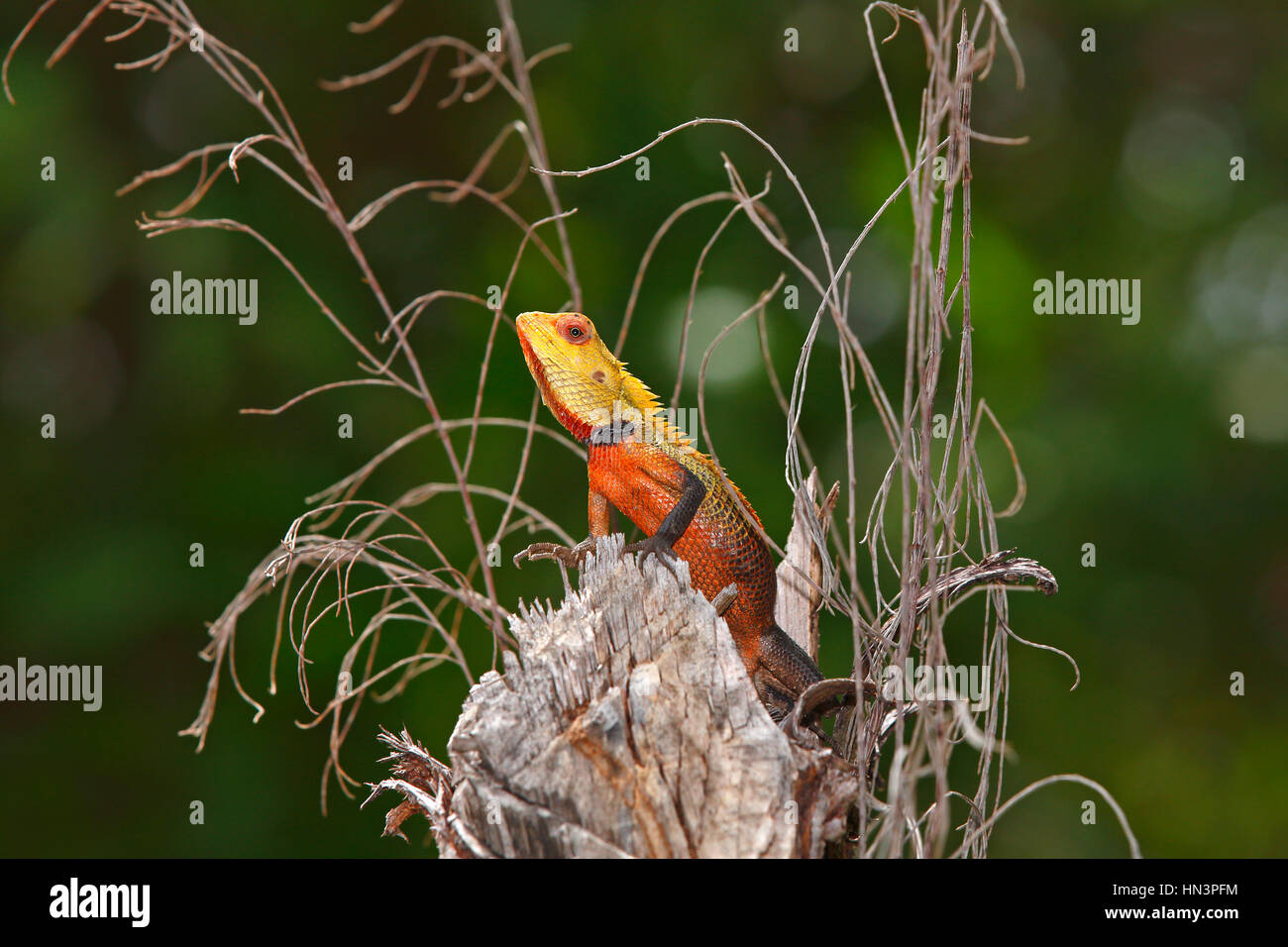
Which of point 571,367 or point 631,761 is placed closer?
point 631,761

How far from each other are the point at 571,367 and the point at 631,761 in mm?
577

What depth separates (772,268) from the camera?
2.38 m

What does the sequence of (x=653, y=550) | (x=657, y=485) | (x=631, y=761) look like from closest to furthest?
(x=631, y=761)
(x=653, y=550)
(x=657, y=485)

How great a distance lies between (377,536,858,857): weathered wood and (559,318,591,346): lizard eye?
0.45 m

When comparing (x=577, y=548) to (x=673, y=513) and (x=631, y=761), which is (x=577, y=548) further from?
(x=631, y=761)

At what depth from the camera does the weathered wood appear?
2.34ft

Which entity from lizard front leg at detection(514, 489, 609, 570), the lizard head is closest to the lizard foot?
lizard front leg at detection(514, 489, 609, 570)

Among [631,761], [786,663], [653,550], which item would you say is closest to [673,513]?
[653,550]

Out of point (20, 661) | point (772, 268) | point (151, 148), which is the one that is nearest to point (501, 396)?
point (772, 268)

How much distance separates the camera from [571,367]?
3.92 ft

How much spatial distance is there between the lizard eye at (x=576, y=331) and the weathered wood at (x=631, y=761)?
455 millimetres

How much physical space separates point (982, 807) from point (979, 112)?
2.09m

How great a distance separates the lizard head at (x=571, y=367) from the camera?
1.19 m

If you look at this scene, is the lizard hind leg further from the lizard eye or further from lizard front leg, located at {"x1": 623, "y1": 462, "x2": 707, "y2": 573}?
the lizard eye
